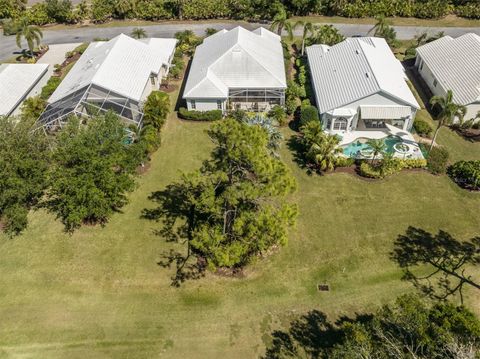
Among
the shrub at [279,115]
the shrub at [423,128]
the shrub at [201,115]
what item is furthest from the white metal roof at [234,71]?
the shrub at [423,128]

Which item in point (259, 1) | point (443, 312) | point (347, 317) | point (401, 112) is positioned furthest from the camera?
point (259, 1)

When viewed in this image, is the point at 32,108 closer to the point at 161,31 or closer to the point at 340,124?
the point at 161,31

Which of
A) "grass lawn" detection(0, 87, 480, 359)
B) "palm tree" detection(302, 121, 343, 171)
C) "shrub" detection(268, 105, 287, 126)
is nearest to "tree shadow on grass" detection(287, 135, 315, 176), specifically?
"palm tree" detection(302, 121, 343, 171)

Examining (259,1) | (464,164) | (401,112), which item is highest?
(259,1)

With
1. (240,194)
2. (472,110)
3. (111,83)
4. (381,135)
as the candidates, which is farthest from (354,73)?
(111,83)

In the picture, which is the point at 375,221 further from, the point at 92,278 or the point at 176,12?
the point at 176,12

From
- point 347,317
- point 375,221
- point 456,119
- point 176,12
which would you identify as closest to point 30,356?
point 347,317

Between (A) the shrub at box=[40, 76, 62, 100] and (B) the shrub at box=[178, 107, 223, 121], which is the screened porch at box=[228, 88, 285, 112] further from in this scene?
(A) the shrub at box=[40, 76, 62, 100]
